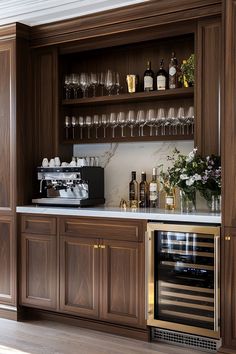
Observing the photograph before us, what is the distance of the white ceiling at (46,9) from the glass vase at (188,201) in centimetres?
160

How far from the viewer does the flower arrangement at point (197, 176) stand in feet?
11.3

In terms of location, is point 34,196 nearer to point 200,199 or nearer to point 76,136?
point 76,136

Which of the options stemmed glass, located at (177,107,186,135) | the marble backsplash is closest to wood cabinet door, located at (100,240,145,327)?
the marble backsplash

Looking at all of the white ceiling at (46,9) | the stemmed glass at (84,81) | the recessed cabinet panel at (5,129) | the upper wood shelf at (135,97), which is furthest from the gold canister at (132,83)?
the recessed cabinet panel at (5,129)

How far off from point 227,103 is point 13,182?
6.84ft

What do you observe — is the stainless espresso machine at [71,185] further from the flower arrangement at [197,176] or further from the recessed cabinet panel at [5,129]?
the flower arrangement at [197,176]

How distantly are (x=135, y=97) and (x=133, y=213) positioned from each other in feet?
3.61

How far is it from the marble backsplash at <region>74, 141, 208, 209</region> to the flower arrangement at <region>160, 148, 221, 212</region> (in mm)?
536

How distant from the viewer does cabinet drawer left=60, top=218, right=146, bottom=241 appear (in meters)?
3.57

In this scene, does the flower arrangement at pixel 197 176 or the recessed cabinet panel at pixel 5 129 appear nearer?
the flower arrangement at pixel 197 176

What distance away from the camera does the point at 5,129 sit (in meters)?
4.29

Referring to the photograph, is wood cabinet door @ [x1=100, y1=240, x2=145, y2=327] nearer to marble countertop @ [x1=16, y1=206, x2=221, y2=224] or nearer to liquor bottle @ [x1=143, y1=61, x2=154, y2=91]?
marble countertop @ [x1=16, y1=206, x2=221, y2=224]

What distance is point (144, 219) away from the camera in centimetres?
353

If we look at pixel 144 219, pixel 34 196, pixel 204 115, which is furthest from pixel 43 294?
pixel 204 115
